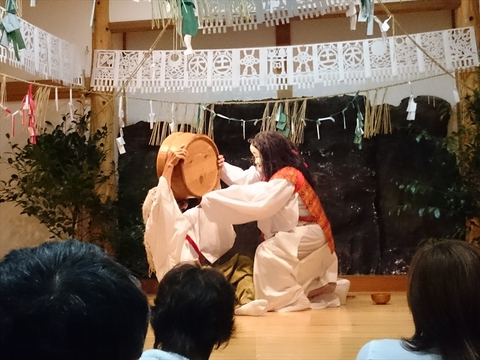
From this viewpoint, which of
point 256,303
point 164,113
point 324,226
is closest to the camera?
point 256,303

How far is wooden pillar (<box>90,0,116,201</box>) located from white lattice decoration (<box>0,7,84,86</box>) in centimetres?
28

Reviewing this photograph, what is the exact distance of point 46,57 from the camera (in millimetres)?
4676

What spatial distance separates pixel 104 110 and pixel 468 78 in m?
3.13

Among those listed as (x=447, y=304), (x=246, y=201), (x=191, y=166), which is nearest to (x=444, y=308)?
(x=447, y=304)

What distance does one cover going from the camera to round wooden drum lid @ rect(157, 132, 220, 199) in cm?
432

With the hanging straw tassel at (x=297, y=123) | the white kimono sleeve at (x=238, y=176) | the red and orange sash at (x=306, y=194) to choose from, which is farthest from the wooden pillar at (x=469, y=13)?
the white kimono sleeve at (x=238, y=176)

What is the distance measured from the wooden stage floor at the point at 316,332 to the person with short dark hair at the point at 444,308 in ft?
3.83

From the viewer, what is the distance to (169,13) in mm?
3174

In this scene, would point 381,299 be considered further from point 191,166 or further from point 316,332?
point 191,166

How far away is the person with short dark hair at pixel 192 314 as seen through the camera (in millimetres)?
1775

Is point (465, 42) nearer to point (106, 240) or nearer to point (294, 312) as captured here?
point (294, 312)

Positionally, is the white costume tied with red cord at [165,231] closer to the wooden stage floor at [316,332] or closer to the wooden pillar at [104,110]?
the wooden stage floor at [316,332]

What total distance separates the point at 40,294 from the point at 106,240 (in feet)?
15.3

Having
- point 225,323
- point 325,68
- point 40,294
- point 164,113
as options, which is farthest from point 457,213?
point 40,294
